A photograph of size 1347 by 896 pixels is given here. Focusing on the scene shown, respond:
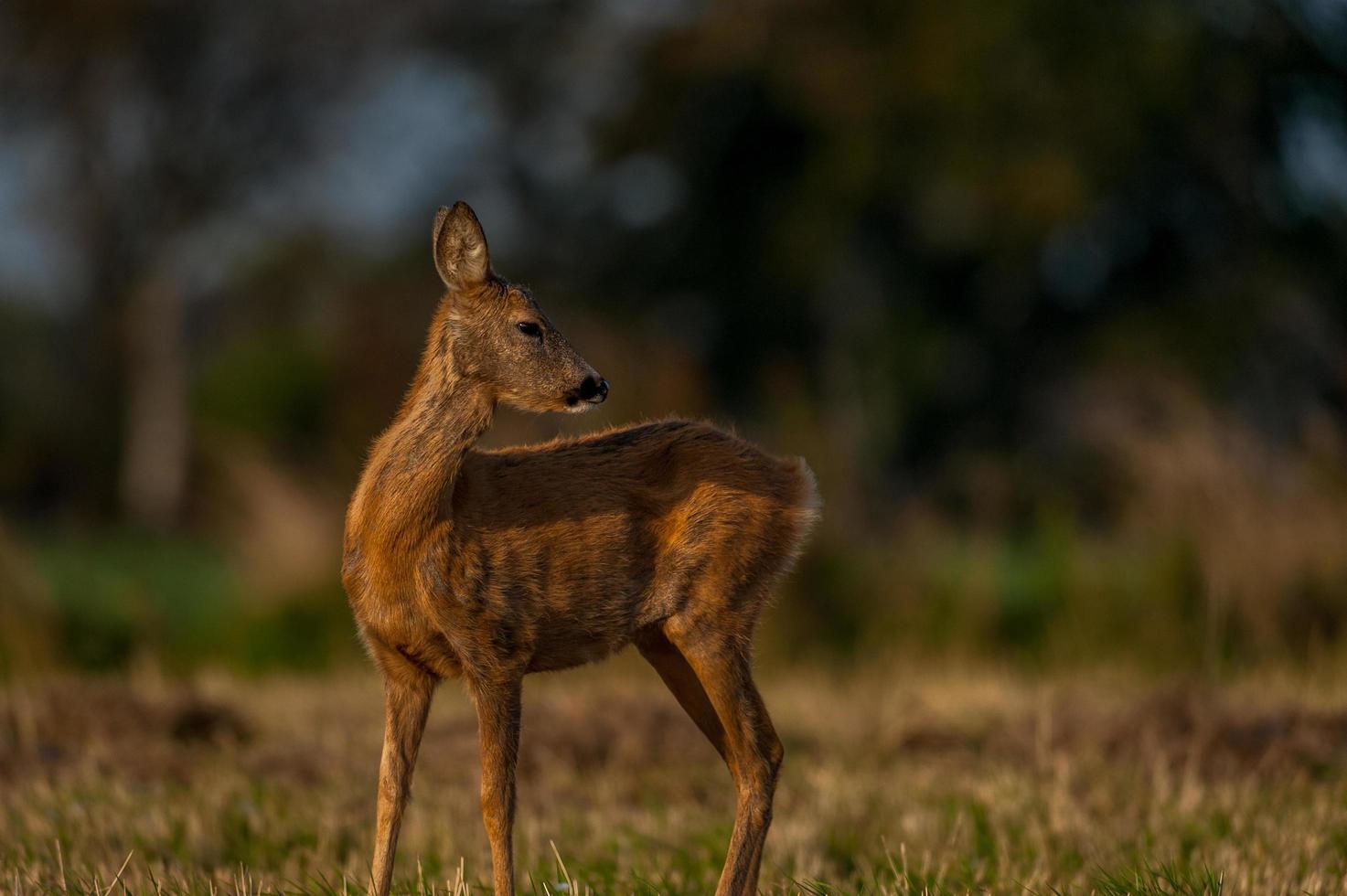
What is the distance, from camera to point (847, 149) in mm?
23656

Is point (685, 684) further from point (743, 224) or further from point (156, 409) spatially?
point (156, 409)

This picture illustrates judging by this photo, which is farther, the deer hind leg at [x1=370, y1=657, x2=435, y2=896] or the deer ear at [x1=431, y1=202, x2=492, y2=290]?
the deer hind leg at [x1=370, y1=657, x2=435, y2=896]

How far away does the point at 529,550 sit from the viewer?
169 inches

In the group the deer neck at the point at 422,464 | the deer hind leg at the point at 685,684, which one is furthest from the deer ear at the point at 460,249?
the deer hind leg at the point at 685,684

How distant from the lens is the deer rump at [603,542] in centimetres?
418

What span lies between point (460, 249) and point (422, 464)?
0.57 m

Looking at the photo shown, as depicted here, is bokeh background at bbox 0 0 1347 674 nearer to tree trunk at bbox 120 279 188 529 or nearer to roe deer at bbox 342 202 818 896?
tree trunk at bbox 120 279 188 529

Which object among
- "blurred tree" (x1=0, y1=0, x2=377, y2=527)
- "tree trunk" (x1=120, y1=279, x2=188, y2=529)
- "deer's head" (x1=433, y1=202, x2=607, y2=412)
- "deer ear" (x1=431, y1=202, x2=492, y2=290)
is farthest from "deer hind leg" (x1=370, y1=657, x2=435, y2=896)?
"tree trunk" (x1=120, y1=279, x2=188, y2=529)

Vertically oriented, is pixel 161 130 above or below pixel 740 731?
above

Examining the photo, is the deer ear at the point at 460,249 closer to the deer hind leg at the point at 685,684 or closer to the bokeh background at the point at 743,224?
the deer hind leg at the point at 685,684

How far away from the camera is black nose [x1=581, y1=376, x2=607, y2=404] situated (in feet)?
13.6

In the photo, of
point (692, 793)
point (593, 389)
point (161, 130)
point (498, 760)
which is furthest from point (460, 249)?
point (161, 130)

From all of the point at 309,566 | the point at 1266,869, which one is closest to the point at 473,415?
the point at 1266,869

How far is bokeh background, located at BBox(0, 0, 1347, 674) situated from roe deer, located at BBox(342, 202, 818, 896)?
31.4ft
